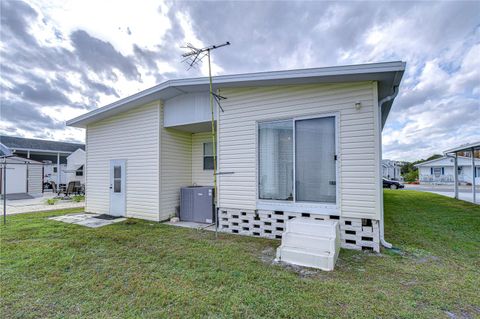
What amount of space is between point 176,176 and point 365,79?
5378 mm

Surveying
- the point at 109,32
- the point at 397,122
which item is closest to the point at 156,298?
the point at 109,32

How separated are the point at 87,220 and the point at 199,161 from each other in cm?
363

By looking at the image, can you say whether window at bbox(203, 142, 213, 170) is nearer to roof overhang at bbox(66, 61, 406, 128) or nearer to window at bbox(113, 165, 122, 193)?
roof overhang at bbox(66, 61, 406, 128)

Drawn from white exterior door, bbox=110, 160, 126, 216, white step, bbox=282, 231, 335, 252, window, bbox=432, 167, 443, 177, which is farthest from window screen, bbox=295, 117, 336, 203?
window, bbox=432, 167, 443, 177

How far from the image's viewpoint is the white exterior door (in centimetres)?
714

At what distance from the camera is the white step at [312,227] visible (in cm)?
369

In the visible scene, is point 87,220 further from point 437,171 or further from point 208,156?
point 437,171

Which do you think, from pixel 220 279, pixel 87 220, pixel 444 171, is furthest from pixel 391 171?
pixel 220 279

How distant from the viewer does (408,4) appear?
5473mm

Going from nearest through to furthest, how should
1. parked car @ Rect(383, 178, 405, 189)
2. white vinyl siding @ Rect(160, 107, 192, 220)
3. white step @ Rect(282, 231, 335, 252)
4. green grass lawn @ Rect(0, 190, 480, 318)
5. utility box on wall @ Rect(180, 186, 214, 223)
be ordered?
green grass lawn @ Rect(0, 190, 480, 318)
white step @ Rect(282, 231, 335, 252)
utility box on wall @ Rect(180, 186, 214, 223)
white vinyl siding @ Rect(160, 107, 192, 220)
parked car @ Rect(383, 178, 405, 189)

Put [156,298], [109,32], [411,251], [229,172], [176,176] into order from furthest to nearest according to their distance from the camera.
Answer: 1. [109,32]
2. [176,176]
3. [229,172]
4. [411,251]
5. [156,298]

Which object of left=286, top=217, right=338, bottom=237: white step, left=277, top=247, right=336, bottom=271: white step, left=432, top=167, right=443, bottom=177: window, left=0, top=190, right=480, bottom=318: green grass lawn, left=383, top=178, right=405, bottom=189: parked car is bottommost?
left=383, top=178, right=405, bottom=189: parked car

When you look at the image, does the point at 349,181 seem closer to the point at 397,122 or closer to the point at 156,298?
the point at 156,298

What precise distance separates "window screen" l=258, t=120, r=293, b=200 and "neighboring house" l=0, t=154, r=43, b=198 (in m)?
14.1
